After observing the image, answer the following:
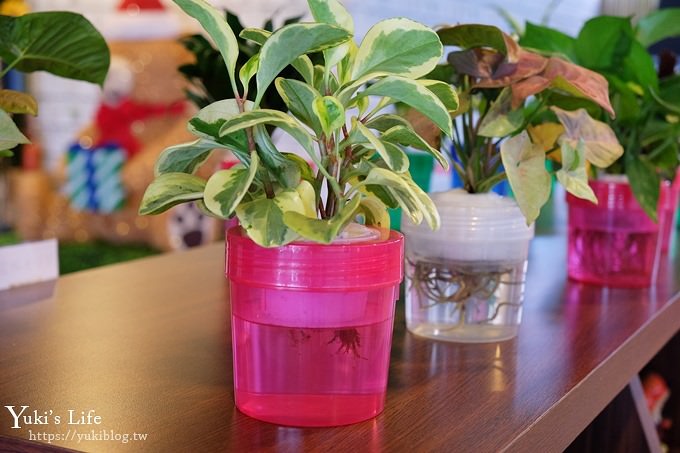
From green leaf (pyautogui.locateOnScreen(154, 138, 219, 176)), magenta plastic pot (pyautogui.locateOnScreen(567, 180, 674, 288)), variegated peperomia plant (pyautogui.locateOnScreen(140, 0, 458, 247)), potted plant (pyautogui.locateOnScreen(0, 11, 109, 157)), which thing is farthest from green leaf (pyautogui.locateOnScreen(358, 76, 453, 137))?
magenta plastic pot (pyautogui.locateOnScreen(567, 180, 674, 288))

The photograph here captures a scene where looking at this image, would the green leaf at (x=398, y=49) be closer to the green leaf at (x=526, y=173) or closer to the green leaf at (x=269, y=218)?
the green leaf at (x=269, y=218)

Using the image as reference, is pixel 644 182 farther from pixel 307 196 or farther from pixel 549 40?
pixel 307 196

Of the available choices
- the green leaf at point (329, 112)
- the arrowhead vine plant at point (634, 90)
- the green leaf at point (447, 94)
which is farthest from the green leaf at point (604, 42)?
the green leaf at point (329, 112)

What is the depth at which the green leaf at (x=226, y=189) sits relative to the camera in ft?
1.62

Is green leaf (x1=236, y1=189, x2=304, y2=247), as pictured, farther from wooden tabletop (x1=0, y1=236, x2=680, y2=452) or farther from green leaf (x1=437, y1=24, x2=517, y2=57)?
green leaf (x1=437, y1=24, x2=517, y2=57)

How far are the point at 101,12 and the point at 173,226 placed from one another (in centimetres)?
139

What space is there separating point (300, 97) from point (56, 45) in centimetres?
34

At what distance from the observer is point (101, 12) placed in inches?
158

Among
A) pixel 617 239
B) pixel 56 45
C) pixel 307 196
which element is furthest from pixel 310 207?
pixel 617 239

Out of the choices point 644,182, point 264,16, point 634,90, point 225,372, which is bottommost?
point 225,372

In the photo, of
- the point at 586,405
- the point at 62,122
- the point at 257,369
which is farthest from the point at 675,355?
the point at 62,122

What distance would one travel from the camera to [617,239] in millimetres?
1116

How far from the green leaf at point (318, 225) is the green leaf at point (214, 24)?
0.09 metres

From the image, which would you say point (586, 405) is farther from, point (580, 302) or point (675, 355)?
point (675, 355)
